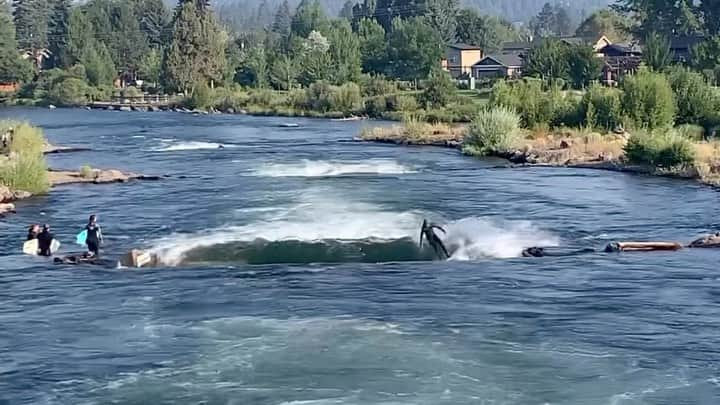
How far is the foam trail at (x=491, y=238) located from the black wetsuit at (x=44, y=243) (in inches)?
506

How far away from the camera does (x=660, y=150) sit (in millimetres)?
57469

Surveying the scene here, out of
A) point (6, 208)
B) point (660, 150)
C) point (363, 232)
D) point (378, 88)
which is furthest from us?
point (378, 88)

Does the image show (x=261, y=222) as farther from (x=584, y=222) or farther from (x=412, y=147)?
(x=412, y=147)

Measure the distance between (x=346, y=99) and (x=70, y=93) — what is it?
50867 mm

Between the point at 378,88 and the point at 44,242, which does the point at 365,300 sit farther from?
the point at 378,88

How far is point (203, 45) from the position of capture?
157 m

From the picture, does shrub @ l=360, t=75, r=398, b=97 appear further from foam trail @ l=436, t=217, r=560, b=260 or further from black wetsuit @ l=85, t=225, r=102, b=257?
black wetsuit @ l=85, t=225, r=102, b=257

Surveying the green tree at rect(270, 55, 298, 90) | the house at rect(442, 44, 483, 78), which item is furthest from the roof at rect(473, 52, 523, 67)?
the green tree at rect(270, 55, 298, 90)

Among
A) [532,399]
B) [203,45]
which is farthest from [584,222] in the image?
[203,45]

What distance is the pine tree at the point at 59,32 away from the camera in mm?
181413

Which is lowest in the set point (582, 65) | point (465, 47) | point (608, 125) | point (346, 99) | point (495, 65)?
point (608, 125)

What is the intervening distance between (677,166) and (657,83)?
1438 cm

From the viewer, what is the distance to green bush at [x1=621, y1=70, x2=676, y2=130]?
68.4 meters

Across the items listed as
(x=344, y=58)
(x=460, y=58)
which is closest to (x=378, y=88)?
(x=344, y=58)
